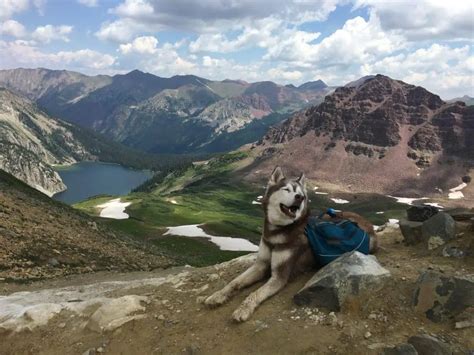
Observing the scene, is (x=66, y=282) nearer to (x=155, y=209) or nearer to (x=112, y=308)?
(x=112, y=308)

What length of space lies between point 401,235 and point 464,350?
26.9 ft

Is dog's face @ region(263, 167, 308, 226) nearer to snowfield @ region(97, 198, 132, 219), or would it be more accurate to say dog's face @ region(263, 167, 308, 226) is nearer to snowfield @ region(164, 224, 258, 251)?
snowfield @ region(164, 224, 258, 251)

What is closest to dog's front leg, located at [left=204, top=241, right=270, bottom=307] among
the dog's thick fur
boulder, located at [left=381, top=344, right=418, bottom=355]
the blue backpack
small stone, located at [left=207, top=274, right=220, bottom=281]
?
the dog's thick fur

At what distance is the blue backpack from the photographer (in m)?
12.8

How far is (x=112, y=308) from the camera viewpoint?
13.6 metres

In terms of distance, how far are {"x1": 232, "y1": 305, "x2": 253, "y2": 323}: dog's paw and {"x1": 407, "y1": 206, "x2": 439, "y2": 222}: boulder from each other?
9032mm

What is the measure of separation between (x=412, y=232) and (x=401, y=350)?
23.1ft

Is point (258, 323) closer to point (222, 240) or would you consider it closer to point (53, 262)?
point (53, 262)

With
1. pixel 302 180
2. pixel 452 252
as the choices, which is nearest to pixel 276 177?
pixel 302 180

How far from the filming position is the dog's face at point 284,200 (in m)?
12.1

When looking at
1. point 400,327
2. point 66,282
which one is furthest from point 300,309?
point 66,282

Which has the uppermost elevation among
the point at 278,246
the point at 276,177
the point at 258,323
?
the point at 276,177

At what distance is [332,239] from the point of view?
512 inches

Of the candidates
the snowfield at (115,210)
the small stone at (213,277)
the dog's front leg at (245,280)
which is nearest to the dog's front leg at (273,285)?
the dog's front leg at (245,280)
